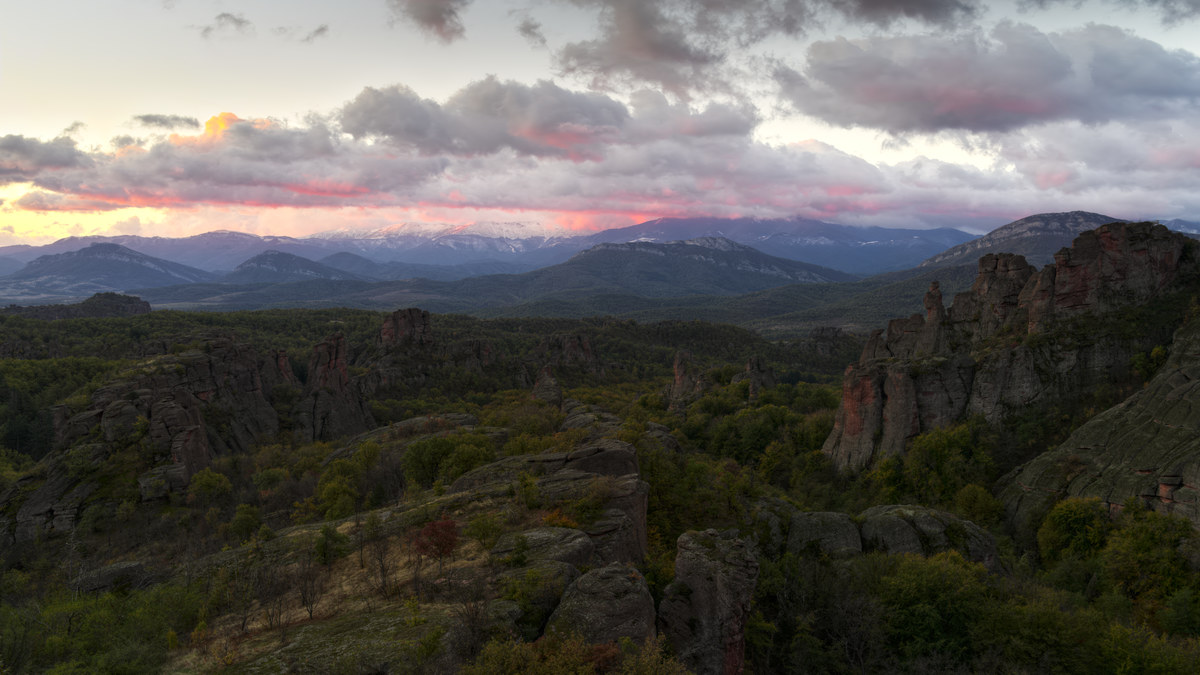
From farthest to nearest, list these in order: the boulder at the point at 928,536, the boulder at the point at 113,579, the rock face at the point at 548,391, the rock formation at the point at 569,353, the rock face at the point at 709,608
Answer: the rock formation at the point at 569,353 < the rock face at the point at 548,391 < the boulder at the point at 928,536 < the boulder at the point at 113,579 < the rock face at the point at 709,608

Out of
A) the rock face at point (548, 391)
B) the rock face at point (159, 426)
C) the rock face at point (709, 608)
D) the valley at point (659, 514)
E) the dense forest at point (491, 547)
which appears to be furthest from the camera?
the rock face at point (548, 391)

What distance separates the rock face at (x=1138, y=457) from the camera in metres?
41.7

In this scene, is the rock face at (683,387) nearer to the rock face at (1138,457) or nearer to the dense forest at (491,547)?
the dense forest at (491,547)

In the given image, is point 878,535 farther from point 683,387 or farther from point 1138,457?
point 683,387

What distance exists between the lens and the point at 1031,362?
196 ft

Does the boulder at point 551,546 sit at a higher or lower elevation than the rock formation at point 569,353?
higher

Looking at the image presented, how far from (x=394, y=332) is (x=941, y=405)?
100 m

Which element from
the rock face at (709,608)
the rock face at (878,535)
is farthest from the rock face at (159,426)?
the rock face at (878,535)

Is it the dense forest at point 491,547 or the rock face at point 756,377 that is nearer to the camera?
the dense forest at point 491,547

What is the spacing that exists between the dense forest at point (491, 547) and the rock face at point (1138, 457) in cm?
178

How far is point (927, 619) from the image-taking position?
30.0 m

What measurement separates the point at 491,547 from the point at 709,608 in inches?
409

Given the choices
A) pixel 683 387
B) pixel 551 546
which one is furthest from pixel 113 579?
pixel 683 387

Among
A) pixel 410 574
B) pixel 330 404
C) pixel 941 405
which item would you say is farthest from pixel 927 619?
pixel 330 404
